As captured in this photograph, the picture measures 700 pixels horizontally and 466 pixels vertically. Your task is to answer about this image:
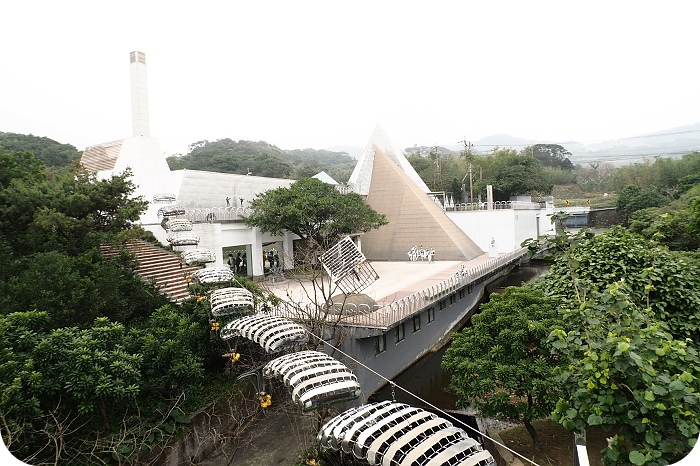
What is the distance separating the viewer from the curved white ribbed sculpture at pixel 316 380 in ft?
17.3

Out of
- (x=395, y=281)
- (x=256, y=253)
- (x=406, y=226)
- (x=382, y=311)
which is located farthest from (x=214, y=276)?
(x=406, y=226)

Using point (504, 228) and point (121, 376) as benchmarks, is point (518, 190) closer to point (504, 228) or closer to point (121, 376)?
point (504, 228)

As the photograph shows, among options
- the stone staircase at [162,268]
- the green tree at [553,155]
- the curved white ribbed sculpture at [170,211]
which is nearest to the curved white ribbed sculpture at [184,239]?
the stone staircase at [162,268]

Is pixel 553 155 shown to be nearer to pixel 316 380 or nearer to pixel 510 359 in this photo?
pixel 510 359

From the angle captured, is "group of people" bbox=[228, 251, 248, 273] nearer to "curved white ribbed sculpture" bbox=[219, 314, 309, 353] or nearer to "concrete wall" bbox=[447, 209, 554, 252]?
"curved white ribbed sculpture" bbox=[219, 314, 309, 353]

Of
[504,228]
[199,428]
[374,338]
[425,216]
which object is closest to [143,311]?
[199,428]

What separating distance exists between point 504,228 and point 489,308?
65.2 ft

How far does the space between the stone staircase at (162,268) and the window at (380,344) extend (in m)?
4.89

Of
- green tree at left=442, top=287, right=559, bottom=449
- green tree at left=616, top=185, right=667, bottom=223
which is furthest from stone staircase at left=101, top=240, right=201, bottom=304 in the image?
green tree at left=616, top=185, right=667, bottom=223

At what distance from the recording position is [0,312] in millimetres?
6605

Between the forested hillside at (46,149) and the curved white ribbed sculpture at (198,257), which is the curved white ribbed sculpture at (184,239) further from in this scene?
the forested hillside at (46,149)

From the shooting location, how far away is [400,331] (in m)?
11.7

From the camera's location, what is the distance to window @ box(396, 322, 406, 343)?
37.8ft

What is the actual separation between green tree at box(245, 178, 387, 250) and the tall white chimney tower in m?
6.00
